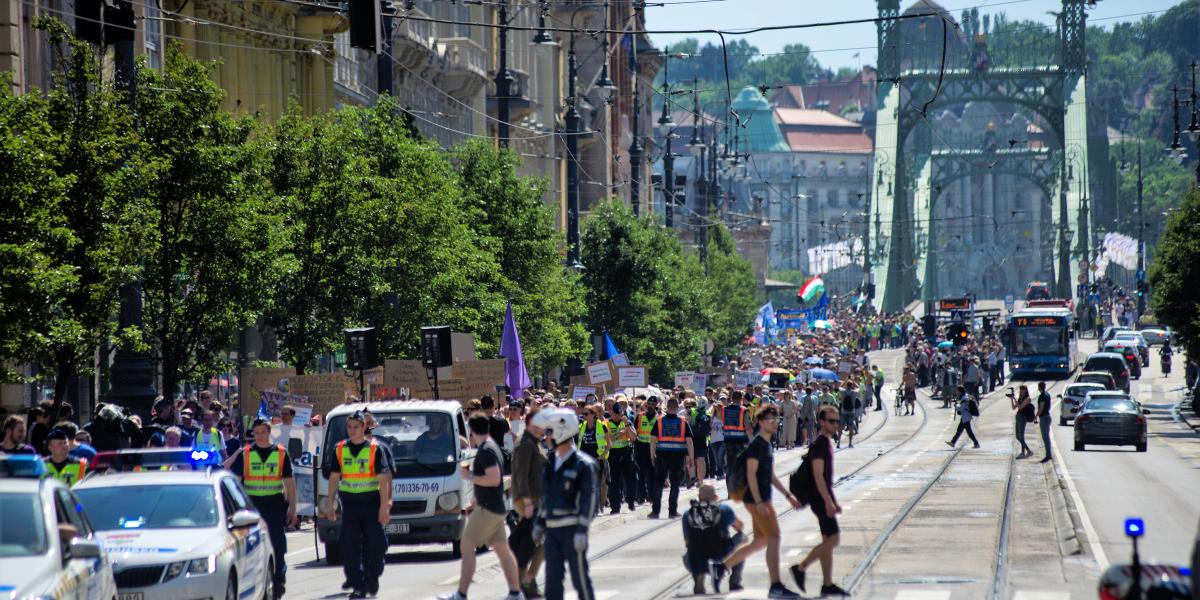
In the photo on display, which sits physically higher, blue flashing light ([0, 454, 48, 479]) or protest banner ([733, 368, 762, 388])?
blue flashing light ([0, 454, 48, 479])

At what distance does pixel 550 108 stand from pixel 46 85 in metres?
46.0

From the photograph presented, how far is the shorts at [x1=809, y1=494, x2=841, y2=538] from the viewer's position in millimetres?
15555

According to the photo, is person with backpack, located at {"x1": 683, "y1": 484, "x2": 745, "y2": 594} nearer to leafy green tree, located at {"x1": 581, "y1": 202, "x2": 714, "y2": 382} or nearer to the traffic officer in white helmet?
the traffic officer in white helmet

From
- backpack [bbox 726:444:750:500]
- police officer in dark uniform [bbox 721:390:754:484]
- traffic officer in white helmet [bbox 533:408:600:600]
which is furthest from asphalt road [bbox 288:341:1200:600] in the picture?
traffic officer in white helmet [bbox 533:408:600:600]

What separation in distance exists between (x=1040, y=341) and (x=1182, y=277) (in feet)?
90.2

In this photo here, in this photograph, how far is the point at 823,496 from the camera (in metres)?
15.7

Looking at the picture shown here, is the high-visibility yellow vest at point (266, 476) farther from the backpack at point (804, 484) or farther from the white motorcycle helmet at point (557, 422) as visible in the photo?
the backpack at point (804, 484)

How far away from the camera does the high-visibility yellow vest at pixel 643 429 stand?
2653 centimetres

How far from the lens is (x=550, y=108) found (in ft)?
252

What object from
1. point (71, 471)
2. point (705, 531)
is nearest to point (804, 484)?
point (705, 531)

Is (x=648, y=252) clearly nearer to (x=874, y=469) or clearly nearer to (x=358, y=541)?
(x=874, y=469)

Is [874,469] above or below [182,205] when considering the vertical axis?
below

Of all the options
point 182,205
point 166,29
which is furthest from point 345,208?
point 166,29

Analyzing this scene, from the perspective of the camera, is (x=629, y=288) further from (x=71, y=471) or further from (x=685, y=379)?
(x=71, y=471)
